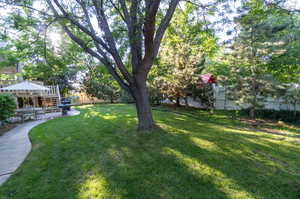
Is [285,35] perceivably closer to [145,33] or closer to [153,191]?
[145,33]

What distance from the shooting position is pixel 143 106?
440cm

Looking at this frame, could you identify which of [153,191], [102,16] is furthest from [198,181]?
[102,16]

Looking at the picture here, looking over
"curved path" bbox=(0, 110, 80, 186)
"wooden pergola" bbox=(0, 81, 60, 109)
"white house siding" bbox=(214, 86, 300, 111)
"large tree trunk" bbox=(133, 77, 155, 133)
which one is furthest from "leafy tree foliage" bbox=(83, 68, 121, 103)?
"large tree trunk" bbox=(133, 77, 155, 133)

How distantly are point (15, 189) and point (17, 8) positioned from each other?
14.5 feet

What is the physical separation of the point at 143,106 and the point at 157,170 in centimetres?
214

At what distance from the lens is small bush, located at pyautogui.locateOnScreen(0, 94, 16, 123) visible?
5535 millimetres

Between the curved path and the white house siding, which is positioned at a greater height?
the white house siding

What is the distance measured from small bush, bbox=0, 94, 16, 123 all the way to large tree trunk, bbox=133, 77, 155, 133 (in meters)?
5.20

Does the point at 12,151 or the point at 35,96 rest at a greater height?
the point at 35,96

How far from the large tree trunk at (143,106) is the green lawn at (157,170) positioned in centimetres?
54

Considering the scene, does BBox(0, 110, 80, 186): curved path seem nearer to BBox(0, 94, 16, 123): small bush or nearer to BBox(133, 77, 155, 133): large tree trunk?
BBox(0, 94, 16, 123): small bush

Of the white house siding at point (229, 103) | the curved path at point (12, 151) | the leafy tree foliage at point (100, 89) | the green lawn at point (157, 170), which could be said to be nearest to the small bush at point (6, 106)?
the curved path at point (12, 151)

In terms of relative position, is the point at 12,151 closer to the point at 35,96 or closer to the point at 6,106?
the point at 6,106

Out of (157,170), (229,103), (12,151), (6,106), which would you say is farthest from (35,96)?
(229,103)
